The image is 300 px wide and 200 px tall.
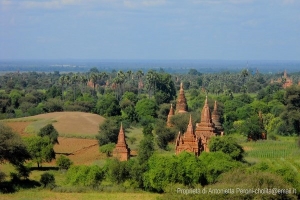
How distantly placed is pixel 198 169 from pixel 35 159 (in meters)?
19.9

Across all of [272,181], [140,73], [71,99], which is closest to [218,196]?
[272,181]

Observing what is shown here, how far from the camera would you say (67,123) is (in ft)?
269

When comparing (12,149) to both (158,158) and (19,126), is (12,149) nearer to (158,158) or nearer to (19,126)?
(158,158)

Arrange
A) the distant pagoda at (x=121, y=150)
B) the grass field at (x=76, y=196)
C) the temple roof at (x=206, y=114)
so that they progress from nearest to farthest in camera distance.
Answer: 1. the grass field at (x=76, y=196)
2. the distant pagoda at (x=121, y=150)
3. the temple roof at (x=206, y=114)

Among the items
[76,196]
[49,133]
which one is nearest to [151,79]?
[49,133]

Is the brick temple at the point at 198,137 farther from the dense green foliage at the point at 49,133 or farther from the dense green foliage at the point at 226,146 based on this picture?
the dense green foliage at the point at 49,133

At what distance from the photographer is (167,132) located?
66000 millimetres

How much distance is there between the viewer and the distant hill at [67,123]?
7708cm

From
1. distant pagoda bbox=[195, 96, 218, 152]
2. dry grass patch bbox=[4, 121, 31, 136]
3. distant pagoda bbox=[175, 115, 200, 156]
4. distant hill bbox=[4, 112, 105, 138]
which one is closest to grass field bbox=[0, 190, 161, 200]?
distant pagoda bbox=[175, 115, 200, 156]

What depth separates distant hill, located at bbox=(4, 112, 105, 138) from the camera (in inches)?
Answer: 3035

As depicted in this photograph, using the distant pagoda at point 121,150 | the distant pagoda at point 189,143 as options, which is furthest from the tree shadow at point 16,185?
the distant pagoda at point 189,143

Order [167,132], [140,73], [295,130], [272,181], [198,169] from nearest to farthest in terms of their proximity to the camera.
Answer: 1. [272,181]
2. [198,169]
3. [167,132]
4. [295,130]
5. [140,73]

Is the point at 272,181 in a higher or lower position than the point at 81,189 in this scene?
higher

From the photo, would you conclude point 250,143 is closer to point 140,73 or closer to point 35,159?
point 35,159
